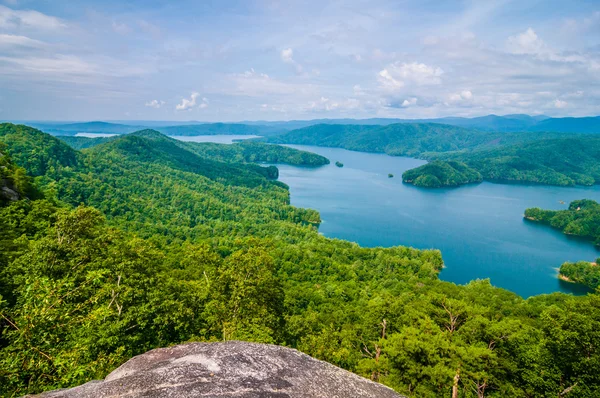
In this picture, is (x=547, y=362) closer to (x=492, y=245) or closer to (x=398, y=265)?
(x=398, y=265)

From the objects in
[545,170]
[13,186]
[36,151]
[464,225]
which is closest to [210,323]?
[13,186]

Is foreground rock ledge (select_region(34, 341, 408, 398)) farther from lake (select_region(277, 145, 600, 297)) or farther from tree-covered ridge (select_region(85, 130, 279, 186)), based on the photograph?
tree-covered ridge (select_region(85, 130, 279, 186))

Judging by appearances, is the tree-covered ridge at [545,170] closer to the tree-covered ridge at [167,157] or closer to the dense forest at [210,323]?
the tree-covered ridge at [167,157]

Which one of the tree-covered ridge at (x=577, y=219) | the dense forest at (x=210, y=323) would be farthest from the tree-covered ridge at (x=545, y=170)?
the dense forest at (x=210, y=323)

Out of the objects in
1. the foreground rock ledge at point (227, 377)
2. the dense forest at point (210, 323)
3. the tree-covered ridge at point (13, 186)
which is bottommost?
the dense forest at point (210, 323)

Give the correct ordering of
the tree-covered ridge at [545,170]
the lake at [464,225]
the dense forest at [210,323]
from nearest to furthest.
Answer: the dense forest at [210,323] < the lake at [464,225] < the tree-covered ridge at [545,170]

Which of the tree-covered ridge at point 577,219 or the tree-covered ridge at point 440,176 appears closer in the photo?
the tree-covered ridge at point 577,219

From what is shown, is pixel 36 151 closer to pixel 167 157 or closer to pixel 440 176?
pixel 167 157

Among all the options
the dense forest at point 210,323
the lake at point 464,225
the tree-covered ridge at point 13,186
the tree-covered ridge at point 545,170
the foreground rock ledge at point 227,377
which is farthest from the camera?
the tree-covered ridge at point 545,170

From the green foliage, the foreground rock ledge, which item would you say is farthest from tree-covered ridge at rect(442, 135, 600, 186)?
the foreground rock ledge
